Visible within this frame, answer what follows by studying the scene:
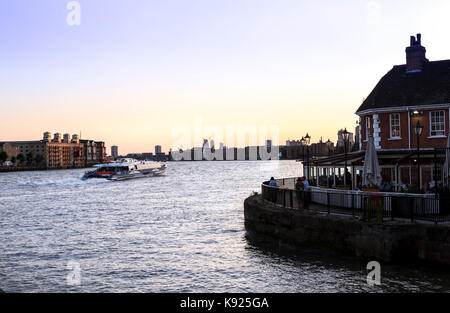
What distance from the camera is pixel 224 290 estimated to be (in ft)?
54.0

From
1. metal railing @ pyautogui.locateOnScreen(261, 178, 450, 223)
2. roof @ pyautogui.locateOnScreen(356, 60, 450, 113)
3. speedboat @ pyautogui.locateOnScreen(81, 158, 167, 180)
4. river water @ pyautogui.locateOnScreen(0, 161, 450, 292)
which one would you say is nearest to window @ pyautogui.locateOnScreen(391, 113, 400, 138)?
roof @ pyautogui.locateOnScreen(356, 60, 450, 113)

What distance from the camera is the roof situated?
2798cm

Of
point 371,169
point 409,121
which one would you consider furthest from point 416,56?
point 371,169

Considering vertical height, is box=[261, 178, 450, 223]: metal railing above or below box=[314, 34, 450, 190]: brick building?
below

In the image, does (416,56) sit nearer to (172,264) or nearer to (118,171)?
(172,264)

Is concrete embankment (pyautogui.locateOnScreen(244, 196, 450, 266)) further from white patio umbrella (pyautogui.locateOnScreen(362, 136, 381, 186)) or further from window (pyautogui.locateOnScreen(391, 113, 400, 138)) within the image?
window (pyautogui.locateOnScreen(391, 113, 400, 138))

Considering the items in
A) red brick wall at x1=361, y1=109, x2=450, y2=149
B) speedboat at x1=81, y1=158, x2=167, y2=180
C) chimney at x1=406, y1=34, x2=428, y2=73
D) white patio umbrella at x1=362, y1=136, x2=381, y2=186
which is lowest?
speedboat at x1=81, y1=158, x2=167, y2=180

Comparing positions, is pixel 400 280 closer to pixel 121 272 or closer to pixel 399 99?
pixel 121 272

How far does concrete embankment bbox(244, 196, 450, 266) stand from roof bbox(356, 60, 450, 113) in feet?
39.8

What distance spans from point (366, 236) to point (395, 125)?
13866mm

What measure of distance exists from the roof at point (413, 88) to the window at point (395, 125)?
790 millimetres

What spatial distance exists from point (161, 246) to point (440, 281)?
1456 cm
